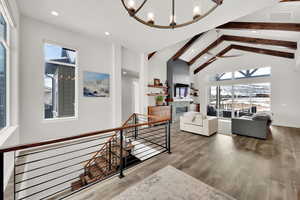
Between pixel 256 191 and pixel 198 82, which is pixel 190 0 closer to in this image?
pixel 256 191

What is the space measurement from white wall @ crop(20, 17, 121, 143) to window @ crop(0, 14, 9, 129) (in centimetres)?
53

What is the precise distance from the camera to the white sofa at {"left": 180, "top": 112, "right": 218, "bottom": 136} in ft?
13.7

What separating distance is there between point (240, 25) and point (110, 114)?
5628 mm

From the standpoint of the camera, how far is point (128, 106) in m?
5.61

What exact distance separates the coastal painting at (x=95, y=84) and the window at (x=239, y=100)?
6.67 m

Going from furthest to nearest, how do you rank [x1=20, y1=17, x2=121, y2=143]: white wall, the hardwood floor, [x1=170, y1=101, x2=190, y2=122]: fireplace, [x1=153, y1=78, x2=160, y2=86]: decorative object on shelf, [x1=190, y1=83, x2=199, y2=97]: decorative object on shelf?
[x1=190, y1=83, x2=199, y2=97]: decorative object on shelf
[x1=170, y1=101, x2=190, y2=122]: fireplace
[x1=153, y1=78, x2=160, y2=86]: decorative object on shelf
[x1=20, y1=17, x2=121, y2=143]: white wall
the hardwood floor

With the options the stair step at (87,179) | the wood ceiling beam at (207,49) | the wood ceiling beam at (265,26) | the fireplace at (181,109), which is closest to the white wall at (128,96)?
the stair step at (87,179)

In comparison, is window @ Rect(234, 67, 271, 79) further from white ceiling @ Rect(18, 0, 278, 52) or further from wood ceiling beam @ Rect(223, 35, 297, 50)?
white ceiling @ Rect(18, 0, 278, 52)

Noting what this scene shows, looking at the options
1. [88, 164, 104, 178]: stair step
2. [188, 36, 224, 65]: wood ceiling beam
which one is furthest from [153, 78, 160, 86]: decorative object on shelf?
[88, 164, 104, 178]: stair step

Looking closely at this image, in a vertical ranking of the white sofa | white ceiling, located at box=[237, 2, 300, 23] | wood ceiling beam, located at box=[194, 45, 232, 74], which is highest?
wood ceiling beam, located at box=[194, 45, 232, 74]

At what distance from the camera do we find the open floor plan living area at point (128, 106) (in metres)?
1.92

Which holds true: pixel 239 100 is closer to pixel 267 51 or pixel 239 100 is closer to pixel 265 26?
pixel 267 51

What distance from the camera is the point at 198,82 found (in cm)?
926

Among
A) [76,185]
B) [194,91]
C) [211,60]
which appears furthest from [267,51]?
[76,185]
